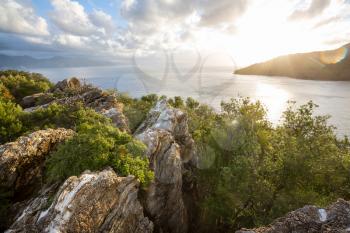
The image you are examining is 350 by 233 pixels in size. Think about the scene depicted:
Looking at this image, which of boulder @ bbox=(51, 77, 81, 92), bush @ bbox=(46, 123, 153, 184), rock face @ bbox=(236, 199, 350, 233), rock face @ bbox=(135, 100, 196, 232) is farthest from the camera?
boulder @ bbox=(51, 77, 81, 92)

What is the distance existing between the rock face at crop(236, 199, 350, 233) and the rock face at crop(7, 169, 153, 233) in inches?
342

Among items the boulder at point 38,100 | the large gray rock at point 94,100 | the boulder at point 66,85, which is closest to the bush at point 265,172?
the large gray rock at point 94,100

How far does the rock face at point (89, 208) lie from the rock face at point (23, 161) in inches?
121

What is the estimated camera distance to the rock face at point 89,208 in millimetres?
13578

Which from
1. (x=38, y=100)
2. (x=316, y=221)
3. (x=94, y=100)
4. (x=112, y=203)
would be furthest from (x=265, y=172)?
(x=38, y=100)

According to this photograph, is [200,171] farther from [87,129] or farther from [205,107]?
[205,107]

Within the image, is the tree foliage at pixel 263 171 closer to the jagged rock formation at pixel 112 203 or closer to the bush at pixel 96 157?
the jagged rock formation at pixel 112 203

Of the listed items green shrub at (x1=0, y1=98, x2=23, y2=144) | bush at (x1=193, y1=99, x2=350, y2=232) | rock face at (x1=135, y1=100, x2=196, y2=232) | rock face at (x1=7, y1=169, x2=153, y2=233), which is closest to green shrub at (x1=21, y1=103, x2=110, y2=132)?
green shrub at (x1=0, y1=98, x2=23, y2=144)

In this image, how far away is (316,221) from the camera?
1212cm

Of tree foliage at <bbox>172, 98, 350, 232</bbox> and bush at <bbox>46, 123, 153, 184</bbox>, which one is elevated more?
bush at <bbox>46, 123, 153, 184</bbox>

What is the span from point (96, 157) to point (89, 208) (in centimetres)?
465

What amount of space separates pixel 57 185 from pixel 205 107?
216 ft

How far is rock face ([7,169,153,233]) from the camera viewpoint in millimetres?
13578

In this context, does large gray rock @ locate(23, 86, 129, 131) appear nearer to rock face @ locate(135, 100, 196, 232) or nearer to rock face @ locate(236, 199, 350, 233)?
rock face @ locate(135, 100, 196, 232)
